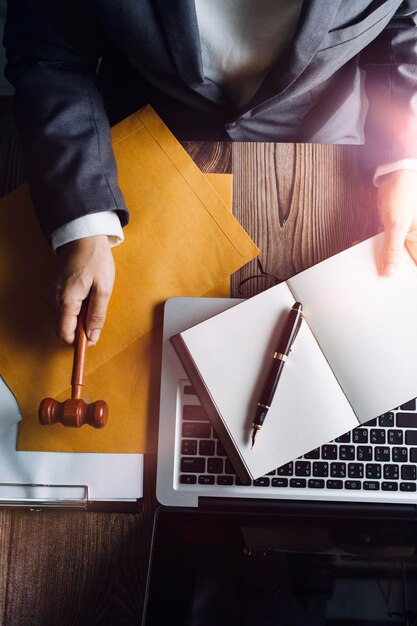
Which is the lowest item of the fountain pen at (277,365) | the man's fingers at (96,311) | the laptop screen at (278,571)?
the laptop screen at (278,571)

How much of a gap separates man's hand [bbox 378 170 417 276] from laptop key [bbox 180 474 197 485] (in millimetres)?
351

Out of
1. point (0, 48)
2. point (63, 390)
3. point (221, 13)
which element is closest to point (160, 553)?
point (63, 390)

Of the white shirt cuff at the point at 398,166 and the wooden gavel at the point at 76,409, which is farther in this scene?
the white shirt cuff at the point at 398,166

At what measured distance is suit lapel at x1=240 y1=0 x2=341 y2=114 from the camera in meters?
0.59

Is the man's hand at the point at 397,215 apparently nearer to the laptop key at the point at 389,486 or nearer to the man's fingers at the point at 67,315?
the laptop key at the point at 389,486

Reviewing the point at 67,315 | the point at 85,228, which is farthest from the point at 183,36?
the point at 67,315

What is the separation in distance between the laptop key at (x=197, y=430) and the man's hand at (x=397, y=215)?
0.30 meters

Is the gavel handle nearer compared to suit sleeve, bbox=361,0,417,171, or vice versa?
the gavel handle

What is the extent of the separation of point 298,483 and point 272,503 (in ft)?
0.13

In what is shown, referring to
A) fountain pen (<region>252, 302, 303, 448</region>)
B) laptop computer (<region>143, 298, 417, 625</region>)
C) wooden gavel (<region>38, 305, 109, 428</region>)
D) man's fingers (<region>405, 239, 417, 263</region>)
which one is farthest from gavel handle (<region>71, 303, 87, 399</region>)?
man's fingers (<region>405, 239, 417, 263</region>)

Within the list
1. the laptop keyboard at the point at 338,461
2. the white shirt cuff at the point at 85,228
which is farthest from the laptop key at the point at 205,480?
the white shirt cuff at the point at 85,228

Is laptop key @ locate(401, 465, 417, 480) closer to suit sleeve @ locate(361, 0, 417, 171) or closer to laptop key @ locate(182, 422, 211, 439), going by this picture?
laptop key @ locate(182, 422, 211, 439)

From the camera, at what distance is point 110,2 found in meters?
0.60

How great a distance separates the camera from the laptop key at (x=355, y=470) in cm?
63
